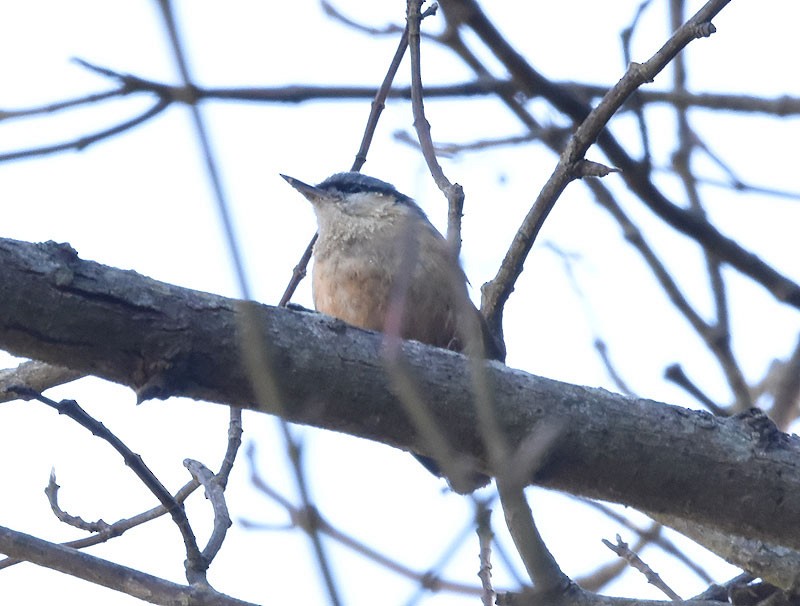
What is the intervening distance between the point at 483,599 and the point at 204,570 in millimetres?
673

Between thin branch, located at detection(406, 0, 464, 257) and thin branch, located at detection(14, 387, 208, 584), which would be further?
thin branch, located at detection(406, 0, 464, 257)

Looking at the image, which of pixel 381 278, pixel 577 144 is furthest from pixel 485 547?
pixel 381 278

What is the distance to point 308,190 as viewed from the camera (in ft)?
15.7

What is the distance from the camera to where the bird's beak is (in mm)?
4695

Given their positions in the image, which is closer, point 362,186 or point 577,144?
point 577,144

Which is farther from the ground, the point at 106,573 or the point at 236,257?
the point at 106,573

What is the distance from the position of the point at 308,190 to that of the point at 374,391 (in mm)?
2619

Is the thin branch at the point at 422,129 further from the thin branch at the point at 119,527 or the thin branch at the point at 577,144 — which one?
the thin branch at the point at 119,527

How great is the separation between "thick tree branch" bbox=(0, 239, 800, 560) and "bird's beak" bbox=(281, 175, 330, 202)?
92.6 inches

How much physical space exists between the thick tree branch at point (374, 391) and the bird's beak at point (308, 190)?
2.35 m

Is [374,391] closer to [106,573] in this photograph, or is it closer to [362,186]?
[106,573]

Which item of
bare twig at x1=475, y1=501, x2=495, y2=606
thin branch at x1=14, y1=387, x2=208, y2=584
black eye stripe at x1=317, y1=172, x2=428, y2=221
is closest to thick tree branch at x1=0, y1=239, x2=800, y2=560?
thin branch at x1=14, y1=387, x2=208, y2=584

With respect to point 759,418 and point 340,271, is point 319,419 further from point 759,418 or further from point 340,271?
point 340,271

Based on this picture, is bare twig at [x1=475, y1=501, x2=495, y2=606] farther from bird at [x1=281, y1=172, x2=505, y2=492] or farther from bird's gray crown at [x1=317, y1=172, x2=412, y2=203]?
bird's gray crown at [x1=317, y1=172, x2=412, y2=203]
